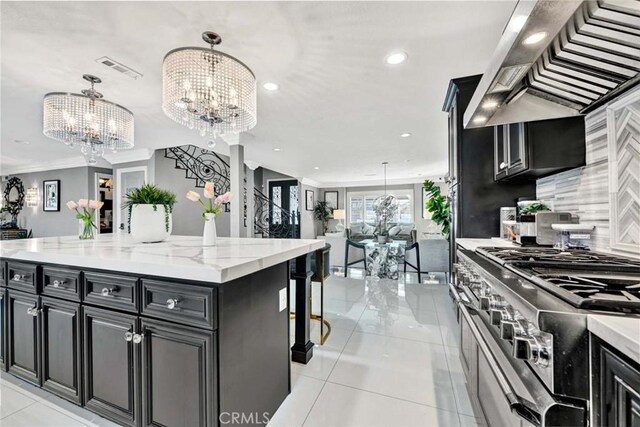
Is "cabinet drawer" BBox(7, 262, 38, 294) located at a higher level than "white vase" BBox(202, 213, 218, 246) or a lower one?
lower

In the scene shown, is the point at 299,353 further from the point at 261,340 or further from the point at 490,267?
the point at 490,267

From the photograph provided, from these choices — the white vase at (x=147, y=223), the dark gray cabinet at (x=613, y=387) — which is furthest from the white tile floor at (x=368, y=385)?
the dark gray cabinet at (x=613, y=387)

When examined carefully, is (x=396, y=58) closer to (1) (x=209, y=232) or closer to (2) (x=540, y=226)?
(2) (x=540, y=226)

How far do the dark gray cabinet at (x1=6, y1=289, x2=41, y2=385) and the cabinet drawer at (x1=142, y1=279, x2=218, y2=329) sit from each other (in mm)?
993

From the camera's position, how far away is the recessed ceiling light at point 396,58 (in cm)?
211

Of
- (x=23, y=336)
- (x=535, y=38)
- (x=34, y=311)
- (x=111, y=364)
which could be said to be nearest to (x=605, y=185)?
(x=535, y=38)

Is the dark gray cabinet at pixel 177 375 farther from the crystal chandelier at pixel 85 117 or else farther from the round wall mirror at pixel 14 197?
the round wall mirror at pixel 14 197

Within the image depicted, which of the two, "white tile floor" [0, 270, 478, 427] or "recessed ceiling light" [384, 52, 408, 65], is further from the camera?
"recessed ceiling light" [384, 52, 408, 65]

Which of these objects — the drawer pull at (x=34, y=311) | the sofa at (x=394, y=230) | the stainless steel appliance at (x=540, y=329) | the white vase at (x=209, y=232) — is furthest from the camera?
the sofa at (x=394, y=230)

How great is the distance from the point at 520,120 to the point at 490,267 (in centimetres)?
100

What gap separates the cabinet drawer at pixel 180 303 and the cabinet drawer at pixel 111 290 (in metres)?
0.08

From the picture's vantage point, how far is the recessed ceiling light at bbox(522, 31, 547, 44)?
0.93 metres

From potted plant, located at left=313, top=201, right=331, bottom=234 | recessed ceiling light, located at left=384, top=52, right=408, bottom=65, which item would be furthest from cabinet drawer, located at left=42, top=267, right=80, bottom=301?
potted plant, located at left=313, top=201, right=331, bottom=234

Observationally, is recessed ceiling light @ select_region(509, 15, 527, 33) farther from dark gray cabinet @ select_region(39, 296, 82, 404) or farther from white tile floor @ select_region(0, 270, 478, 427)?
dark gray cabinet @ select_region(39, 296, 82, 404)
